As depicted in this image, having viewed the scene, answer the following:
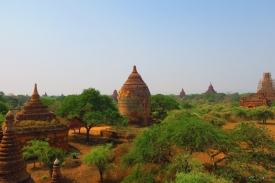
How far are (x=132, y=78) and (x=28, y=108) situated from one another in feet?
51.4

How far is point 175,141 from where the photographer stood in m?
13.2

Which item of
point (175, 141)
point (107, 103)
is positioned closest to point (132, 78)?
point (107, 103)

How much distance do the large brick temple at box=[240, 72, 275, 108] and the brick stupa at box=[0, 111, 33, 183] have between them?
56704 mm

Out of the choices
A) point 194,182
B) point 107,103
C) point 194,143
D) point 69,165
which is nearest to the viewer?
point 194,182

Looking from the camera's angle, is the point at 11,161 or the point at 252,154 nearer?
the point at 11,161

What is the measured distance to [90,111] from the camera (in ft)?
79.4

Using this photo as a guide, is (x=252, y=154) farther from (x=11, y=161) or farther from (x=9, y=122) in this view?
(x=9, y=122)

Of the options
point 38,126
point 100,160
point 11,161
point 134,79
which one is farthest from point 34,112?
point 134,79

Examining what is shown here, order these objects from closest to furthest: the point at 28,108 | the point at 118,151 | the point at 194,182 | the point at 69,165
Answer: the point at 194,182, the point at 69,165, the point at 118,151, the point at 28,108

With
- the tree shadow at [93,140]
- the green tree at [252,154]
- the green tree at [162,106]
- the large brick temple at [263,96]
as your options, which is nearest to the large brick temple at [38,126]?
the tree shadow at [93,140]

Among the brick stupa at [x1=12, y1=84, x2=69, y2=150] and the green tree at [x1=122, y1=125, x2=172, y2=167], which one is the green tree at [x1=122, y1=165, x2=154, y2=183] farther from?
the brick stupa at [x1=12, y1=84, x2=69, y2=150]

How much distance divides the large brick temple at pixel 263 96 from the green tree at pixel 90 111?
1687 inches

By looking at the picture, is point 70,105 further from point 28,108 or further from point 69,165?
point 69,165

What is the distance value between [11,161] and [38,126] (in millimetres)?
10558
